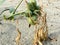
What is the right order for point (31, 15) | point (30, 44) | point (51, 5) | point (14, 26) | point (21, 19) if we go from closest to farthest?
point (31, 15)
point (30, 44)
point (14, 26)
point (21, 19)
point (51, 5)

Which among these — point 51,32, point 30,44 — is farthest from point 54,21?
point 30,44

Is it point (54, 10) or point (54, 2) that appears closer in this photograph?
point (54, 10)

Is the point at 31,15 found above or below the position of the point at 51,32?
above

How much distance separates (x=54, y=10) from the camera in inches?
87.8

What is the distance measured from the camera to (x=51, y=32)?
164 centimetres

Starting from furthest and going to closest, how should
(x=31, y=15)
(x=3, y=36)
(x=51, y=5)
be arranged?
(x=51, y=5)
(x=3, y=36)
(x=31, y=15)

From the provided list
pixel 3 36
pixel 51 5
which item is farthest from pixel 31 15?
pixel 51 5

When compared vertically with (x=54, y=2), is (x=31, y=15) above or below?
above

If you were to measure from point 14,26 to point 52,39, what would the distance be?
17.3 inches

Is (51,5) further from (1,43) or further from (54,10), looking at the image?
(1,43)

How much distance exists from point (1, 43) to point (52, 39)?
1.35 feet

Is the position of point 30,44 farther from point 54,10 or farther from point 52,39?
point 54,10

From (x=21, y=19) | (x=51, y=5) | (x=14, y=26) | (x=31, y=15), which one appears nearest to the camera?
(x=31, y=15)

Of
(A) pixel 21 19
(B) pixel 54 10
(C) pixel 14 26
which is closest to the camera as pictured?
(C) pixel 14 26
